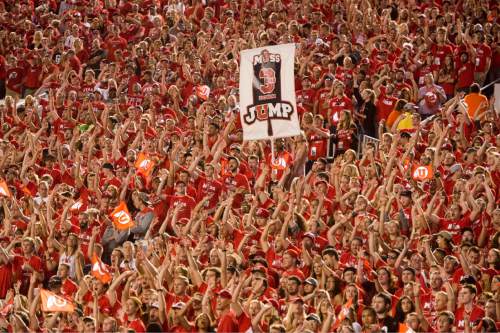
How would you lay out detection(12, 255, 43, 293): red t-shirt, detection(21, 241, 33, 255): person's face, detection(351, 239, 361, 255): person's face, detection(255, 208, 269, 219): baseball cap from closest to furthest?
detection(351, 239, 361, 255): person's face
detection(255, 208, 269, 219): baseball cap
detection(12, 255, 43, 293): red t-shirt
detection(21, 241, 33, 255): person's face

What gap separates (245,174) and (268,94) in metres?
0.90

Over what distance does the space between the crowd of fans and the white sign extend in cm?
45

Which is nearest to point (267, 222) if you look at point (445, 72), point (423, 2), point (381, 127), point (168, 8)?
point (381, 127)

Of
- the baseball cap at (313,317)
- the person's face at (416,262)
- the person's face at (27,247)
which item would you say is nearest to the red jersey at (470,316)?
the person's face at (416,262)

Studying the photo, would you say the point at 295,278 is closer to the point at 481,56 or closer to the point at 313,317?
the point at 313,317

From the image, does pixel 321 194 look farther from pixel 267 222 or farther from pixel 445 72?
pixel 445 72

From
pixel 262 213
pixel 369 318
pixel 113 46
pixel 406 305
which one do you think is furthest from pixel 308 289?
pixel 113 46

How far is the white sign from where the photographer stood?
14492 mm

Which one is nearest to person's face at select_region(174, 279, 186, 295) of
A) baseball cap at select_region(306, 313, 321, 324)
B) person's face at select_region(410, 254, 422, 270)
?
baseball cap at select_region(306, 313, 321, 324)

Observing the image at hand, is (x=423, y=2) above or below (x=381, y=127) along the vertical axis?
above

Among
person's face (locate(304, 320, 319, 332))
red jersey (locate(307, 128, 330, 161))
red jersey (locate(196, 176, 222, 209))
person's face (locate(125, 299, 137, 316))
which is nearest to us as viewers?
person's face (locate(304, 320, 319, 332))

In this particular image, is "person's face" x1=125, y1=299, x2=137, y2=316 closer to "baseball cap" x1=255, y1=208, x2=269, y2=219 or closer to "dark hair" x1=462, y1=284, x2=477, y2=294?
"baseball cap" x1=255, y1=208, x2=269, y2=219

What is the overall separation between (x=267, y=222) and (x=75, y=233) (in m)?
2.38

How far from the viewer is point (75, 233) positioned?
14.5 meters
